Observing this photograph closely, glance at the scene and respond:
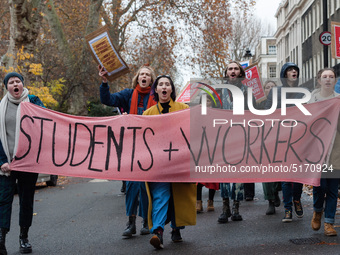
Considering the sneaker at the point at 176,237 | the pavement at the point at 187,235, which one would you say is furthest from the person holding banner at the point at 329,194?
the sneaker at the point at 176,237

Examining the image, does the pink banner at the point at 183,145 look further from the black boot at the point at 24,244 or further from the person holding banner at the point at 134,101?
the black boot at the point at 24,244

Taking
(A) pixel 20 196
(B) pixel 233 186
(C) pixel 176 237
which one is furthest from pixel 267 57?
(A) pixel 20 196

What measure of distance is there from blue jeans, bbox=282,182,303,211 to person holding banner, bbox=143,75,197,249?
5.49 ft

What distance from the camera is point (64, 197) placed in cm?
1254

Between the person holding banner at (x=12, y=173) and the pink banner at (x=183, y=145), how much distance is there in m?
0.15

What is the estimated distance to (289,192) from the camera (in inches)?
303

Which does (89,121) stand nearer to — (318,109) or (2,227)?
(2,227)

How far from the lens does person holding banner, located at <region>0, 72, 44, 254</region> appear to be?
6263 millimetres

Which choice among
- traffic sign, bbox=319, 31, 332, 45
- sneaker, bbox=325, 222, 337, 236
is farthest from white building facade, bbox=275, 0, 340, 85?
sneaker, bbox=325, 222, 337, 236

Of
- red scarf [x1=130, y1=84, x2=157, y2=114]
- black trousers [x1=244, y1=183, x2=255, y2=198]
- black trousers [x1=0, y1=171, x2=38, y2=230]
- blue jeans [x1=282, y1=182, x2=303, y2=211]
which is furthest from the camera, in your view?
black trousers [x1=244, y1=183, x2=255, y2=198]

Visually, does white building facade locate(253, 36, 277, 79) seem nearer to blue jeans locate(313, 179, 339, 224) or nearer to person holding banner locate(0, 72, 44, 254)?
blue jeans locate(313, 179, 339, 224)

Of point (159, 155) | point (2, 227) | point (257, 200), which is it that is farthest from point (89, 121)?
point (257, 200)

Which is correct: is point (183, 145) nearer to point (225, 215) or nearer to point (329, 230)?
point (225, 215)

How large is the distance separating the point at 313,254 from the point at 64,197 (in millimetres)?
7839
